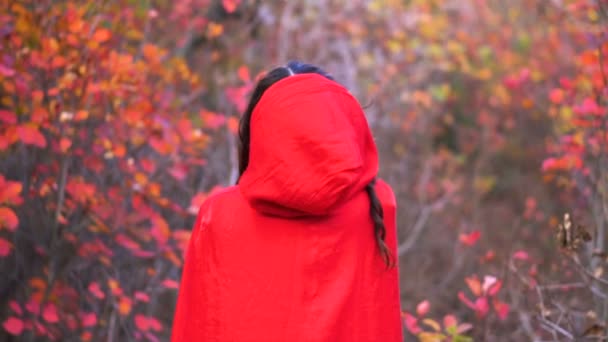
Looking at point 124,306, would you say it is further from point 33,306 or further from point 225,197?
point 225,197

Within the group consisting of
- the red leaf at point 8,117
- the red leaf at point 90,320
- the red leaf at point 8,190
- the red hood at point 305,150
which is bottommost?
the red leaf at point 90,320

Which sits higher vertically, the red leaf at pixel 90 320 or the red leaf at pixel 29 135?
the red leaf at pixel 29 135

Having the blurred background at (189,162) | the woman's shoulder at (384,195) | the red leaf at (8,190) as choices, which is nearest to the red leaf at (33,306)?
the blurred background at (189,162)

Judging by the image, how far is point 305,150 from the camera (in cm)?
224

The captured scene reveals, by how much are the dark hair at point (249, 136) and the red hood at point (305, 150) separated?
6 cm

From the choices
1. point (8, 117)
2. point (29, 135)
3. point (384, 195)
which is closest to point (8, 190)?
point (29, 135)

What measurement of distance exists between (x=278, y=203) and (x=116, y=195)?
84.2 inches

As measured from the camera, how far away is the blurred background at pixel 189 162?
3.78 m

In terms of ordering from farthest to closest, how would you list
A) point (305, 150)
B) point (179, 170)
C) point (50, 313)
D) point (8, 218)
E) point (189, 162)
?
point (189, 162) → point (179, 170) → point (50, 313) → point (8, 218) → point (305, 150)

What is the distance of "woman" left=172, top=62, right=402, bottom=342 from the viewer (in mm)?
2236

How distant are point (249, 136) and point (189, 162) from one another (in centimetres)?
222

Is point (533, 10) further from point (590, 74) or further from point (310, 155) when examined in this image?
point (310, 155)

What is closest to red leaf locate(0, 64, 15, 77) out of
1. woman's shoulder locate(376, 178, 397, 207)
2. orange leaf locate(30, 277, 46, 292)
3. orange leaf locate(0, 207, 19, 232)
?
orange leaf locate(0, 207, 19, 232)

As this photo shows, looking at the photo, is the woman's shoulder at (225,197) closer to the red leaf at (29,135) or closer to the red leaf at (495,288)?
the red leaf at (29,135)
